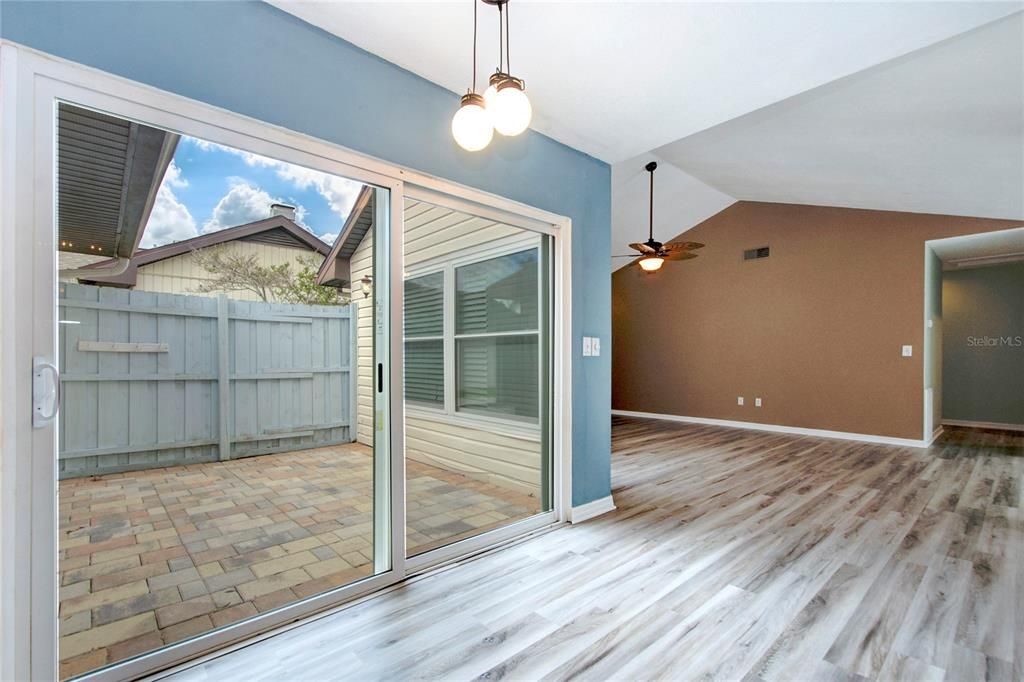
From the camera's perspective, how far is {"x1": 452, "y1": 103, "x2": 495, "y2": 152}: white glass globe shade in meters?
1.78

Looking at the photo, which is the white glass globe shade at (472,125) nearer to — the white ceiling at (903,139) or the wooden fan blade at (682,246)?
the white ceiling at (903,139)

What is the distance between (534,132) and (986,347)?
8.44 m

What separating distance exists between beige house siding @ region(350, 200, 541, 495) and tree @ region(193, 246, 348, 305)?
0.58m

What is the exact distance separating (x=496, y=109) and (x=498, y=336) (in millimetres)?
2247

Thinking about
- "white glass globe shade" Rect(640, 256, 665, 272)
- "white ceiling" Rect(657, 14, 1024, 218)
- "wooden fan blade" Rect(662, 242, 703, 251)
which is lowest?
"white glass globe shade" Rect(640, 256, 665, 272)

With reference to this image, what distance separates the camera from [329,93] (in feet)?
6.70

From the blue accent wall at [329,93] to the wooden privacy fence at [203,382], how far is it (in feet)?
3.45

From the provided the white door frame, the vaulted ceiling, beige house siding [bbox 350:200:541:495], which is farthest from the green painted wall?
the white door frame

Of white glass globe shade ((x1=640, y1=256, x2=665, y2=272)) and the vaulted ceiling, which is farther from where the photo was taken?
white glass globe shade ((x1=640, y1=256, x2=665, y2=272))

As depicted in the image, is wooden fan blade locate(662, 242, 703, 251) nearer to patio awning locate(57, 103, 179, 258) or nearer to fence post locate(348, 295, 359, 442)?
fence post locate(348, 295, 359, 442)

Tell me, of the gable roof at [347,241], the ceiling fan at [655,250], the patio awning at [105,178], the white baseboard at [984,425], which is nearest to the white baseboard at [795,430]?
the white baseboard at [984,425]

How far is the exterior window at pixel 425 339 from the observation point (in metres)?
3.23

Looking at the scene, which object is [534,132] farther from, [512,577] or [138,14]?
[512,577]

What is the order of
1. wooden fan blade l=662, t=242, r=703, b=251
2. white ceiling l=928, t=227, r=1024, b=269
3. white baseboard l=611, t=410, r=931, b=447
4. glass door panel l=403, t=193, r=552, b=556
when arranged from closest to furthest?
glass door panel l=403, t=193, r=552, b=556
wooden fan blade l=662, t=242, r=703, b=251
white ceiling l=928, t=227, r=1024, b=269
white baseboard l=611, t=410, r=931, b=447
